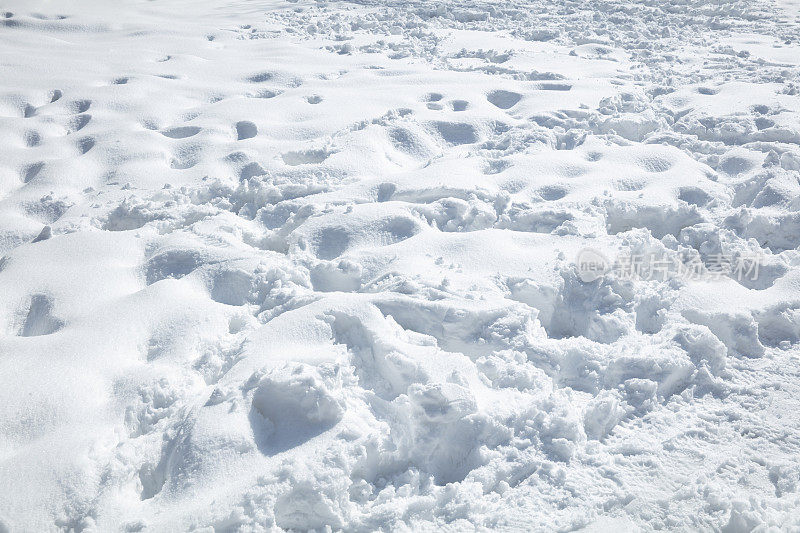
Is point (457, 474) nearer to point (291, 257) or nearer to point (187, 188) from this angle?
point (291, 257)

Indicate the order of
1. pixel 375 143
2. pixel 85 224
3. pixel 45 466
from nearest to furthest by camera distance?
pixel 45 466 → pixel 85 224 → pixel 375 143

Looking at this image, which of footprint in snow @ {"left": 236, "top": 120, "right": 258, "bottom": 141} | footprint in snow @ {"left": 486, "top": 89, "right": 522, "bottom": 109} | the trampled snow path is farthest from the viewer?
footprint in snow @ {"left": 486, "top": 89, "right": 522, "bottom": 109}

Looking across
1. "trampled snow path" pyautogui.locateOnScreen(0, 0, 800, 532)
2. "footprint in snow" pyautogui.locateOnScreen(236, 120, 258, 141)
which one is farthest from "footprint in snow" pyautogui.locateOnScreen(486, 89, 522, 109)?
"footprint in snow" pyautogui.locateOnScreen(236, 120, 258, 141)

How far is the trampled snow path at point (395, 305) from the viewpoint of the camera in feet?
5.17

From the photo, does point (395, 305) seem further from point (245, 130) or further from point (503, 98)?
point (503, 98)

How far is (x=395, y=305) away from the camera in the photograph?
Answer: 2.11 metres

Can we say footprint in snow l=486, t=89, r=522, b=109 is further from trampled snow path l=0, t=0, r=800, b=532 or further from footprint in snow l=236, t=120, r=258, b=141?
footprint in snow l=236, t=120, r=258, b=141

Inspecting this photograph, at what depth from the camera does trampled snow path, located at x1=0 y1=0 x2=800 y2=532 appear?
158 centimetres

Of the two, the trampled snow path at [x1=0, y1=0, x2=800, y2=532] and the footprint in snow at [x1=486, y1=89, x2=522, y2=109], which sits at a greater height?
the footprint in snow at [x1=486, y1=89, x2=522, y2=109]

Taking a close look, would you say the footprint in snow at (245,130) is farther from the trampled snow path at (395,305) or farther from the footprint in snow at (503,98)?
the footprint in snow at (503,98)

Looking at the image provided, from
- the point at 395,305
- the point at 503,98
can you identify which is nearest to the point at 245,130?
the point at 503,98

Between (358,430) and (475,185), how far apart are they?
1.60m

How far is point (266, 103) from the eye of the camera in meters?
4.00

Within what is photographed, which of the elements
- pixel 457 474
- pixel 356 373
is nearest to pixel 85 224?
pixel 356 373
